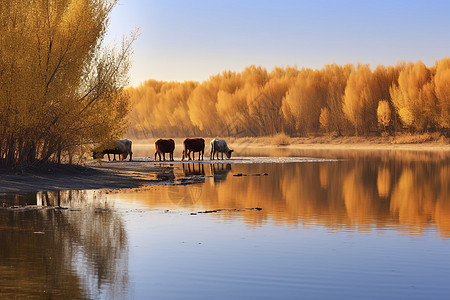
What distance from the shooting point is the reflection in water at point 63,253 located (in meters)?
7.57

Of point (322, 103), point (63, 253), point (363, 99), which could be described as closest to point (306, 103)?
point (322, 103)

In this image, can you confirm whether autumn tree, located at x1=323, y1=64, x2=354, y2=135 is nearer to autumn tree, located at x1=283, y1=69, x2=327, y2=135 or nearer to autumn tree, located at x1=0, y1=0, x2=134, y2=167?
autumn tree, located at x1=283, y1=69, x2=327, y2=135

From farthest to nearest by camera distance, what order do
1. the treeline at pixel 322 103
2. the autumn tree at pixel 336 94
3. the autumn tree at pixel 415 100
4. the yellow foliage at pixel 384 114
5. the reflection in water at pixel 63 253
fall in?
the autumn tree at pixel 336 94
the yellow foliage at pixel 384 114
the treeline at pixel 322 103
the autumn tree at pixel 415 100
the reflection in water at pixel 63 253

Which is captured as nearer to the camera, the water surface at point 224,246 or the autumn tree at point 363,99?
the water surface at point 224,246

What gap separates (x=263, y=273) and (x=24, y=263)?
3.07 metres

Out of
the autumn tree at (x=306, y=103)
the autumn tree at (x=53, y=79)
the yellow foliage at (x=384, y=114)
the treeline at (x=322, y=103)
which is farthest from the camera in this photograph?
the autumn tree at (x=306, y=103)

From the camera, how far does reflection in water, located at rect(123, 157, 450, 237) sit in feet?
45.0

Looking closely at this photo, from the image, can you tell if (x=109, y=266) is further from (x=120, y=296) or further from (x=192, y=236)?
(x=192, y=236)

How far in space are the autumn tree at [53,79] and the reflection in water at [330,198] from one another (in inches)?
154

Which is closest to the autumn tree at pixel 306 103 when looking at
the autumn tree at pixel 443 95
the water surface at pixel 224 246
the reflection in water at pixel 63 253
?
the autumn tree at pixel 443 95

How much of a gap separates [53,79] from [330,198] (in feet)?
29.9

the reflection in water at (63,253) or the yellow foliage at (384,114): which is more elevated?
the yellow foliage at (384,114)

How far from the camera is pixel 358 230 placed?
39.8ft

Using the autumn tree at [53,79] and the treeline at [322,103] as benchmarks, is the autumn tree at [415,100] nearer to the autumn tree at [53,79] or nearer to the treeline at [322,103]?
the treeline at [322,103]
